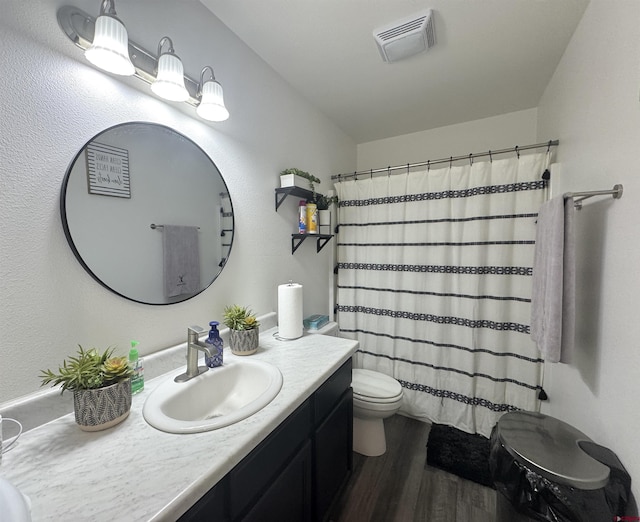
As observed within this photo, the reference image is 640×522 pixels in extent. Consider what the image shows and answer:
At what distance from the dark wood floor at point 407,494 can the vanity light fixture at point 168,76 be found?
2005 mm

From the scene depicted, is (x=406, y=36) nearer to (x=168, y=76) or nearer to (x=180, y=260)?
(x=168, y=76)

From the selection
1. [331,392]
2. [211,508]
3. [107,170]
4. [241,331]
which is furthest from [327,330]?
[107,170]

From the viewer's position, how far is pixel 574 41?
1352mm

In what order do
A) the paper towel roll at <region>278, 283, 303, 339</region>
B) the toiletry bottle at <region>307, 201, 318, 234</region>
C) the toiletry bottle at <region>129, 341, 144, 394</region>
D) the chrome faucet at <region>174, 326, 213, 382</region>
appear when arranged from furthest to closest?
the toiletry bottle at <region>307, 201, 318, 234</region> < the paper towel roll at <region>278, 283, 303, 339</region> < the chrome faucet at <region>174, 326, 213, 382</region> < the toiletry bottle at <region>129, 341, 144, 394</region>

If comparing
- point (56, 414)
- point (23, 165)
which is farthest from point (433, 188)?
point (56, 414)

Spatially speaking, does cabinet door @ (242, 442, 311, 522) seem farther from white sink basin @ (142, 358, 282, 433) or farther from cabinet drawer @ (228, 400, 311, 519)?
white sink basin @ (142, 358, 282, 433)

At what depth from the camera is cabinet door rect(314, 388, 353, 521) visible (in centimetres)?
110

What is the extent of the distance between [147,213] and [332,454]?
1.32m

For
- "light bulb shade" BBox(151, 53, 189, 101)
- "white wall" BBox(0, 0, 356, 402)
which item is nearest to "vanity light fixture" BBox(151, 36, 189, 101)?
"light bulb shade" BBox(151, 53, 189, 101)

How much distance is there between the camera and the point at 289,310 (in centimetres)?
141

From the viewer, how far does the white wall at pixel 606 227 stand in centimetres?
85

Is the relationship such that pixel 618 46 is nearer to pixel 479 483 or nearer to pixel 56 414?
pixel 479 483

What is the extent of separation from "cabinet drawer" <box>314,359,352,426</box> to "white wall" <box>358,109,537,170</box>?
2083 millimetres

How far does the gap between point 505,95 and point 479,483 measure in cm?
254
